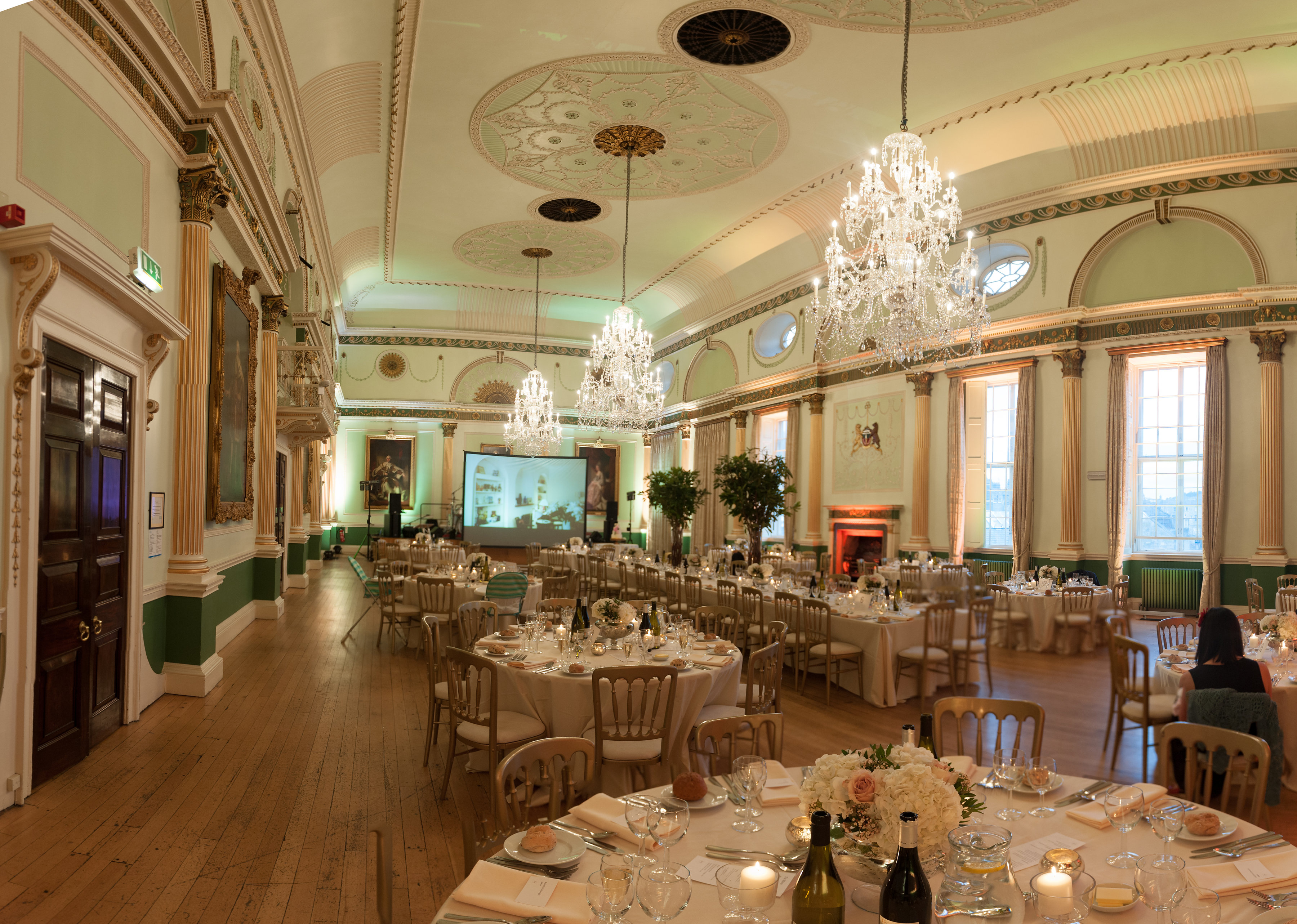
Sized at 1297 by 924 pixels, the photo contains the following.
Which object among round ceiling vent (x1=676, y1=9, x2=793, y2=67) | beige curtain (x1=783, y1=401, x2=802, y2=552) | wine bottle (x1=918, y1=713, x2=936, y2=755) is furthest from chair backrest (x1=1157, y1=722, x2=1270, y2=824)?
beige curtain (x1=783, y1=401, x2=802, y2=552)

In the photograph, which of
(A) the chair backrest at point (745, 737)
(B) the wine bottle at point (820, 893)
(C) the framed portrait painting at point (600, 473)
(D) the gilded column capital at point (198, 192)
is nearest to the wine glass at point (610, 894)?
(B) the wine bottle at point (820, 893)

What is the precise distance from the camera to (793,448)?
16.8m

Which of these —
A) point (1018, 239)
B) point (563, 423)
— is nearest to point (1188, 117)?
point (1018, 239)

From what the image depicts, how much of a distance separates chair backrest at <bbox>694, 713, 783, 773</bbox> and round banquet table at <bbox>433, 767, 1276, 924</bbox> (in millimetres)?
413

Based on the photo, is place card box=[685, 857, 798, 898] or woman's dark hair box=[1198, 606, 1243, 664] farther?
woman's dark hair box=[1198, 606, 1243, 664]

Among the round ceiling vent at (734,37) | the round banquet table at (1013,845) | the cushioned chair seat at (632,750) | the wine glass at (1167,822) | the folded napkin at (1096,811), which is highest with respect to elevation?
the round ceiling vent at (734,37)

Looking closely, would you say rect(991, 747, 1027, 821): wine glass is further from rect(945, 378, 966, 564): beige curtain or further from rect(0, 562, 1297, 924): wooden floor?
rect(945, 378, 966, 564): beige curtain

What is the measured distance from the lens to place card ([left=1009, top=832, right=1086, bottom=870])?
2139 mm

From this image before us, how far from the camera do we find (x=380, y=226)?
16.1 meters

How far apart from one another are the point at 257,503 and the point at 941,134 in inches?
430

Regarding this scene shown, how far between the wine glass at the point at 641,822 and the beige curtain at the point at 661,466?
774 inches

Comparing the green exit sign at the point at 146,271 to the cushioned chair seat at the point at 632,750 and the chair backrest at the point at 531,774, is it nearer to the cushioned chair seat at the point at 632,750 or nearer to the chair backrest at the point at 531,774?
the cushioned chair seat at the point at 632,750

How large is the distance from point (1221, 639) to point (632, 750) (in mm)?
3324

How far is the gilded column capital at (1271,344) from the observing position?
10.3 meters
